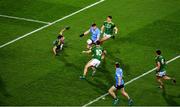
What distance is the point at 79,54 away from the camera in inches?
1134

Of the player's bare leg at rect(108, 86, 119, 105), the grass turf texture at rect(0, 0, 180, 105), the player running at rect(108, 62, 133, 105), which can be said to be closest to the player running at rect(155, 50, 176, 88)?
the grass turf texture at rect(0, 0, 180, 105)

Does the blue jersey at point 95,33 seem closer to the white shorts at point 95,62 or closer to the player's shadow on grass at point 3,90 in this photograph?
the white shorts at point 95,62

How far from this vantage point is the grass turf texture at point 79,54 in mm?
24609

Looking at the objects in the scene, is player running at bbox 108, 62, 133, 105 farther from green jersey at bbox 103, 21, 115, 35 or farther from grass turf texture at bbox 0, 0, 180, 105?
green jersey at bbox 103, 21, 115, 35

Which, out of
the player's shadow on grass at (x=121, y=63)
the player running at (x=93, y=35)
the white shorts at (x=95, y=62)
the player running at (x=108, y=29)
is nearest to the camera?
the white shorts at (x=95, y=62)

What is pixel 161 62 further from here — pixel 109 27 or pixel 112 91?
pixel 109 27

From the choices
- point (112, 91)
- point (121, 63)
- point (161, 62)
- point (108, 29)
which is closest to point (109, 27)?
point (108, 29)

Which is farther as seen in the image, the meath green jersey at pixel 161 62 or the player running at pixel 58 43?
the player running at pixel 58 43

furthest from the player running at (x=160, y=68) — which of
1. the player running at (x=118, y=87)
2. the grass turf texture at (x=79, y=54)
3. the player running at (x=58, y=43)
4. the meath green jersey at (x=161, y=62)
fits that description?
the player running at (x=58, y=43)

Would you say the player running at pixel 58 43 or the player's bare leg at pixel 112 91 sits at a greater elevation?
the player running at pixel 58 43

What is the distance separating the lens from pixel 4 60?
28.1 m

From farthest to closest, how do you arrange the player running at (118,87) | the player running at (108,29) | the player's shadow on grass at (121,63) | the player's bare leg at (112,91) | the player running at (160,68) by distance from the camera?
the player running at (108,29)
the player's shadow on grass at (121,63)
the player running at (160,68)
the player's bare leg at (112,91)
the player running at (118,87)

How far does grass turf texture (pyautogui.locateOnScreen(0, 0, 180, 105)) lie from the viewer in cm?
2461

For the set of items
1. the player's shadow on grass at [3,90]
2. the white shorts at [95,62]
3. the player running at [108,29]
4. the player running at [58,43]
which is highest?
the player running at [108,29]
